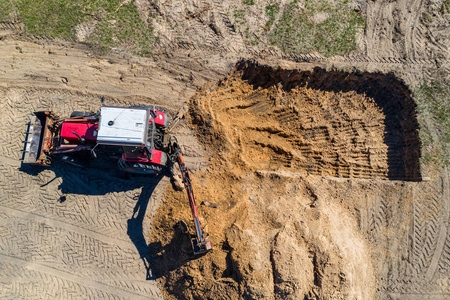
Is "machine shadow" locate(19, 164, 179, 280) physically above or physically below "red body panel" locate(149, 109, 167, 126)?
below

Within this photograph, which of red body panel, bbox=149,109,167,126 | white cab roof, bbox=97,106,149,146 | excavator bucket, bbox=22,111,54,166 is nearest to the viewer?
white cab roof, bbox=97,106,149,146

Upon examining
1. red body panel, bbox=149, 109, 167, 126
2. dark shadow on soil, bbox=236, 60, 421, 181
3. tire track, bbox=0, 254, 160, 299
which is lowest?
tire track, bbox=0, 254, 160, 299

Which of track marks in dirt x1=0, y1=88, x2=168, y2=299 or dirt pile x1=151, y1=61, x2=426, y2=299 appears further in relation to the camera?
track marks in dirt x1=0, y1=88, x2=168, y2=299

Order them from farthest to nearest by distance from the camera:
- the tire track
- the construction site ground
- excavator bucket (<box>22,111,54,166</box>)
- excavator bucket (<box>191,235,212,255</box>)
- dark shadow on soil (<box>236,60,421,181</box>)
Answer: dark shadow on soil (<box>236,60,421,181</box>)
the tire track
excavator bucket (<box>22,111,54,166</box>)
the construction site ground
excavator bucket (<box>191,235,212,255</box>)

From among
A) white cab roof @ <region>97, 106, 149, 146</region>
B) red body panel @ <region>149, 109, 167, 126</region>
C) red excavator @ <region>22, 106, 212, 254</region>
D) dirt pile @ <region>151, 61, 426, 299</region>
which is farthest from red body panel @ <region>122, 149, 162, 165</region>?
dirt pile @ <region>151, 61, 426, 299</region>

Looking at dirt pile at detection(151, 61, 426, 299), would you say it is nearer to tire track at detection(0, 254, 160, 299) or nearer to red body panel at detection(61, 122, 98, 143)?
tire track at detection(0, 254, 160, 299)

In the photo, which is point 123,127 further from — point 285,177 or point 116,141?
point 285,177

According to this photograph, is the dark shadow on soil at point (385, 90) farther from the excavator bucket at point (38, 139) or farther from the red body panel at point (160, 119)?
the excavator bucket at point (38, 139)
